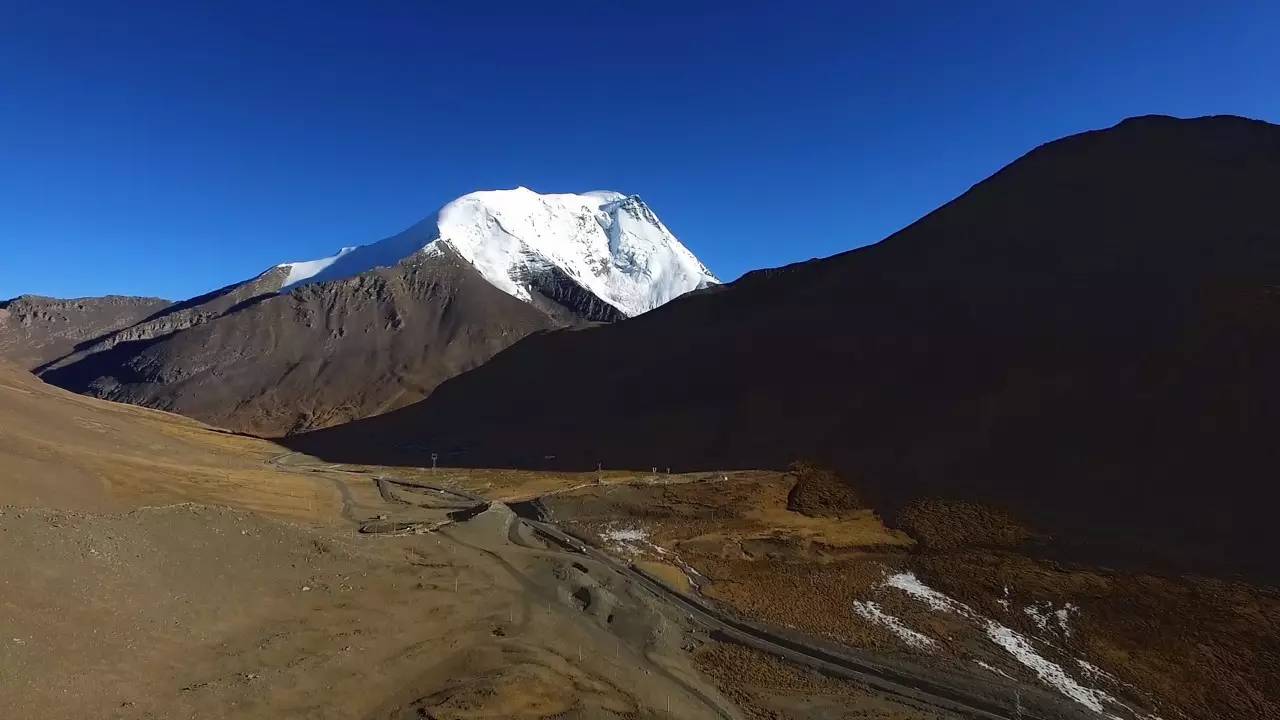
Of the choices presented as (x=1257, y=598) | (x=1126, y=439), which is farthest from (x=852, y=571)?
(x=1126, y=439)

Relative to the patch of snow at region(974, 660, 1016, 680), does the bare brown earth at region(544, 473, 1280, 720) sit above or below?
above

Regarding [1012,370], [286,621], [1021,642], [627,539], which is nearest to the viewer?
[286,621]

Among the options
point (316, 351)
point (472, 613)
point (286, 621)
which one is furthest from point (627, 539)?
point (316, 351)

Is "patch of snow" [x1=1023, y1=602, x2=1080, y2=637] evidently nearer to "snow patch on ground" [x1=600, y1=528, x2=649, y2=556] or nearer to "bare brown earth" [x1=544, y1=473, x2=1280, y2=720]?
"bare brown earth" [x1=544, y1=473, x2=1280, y2=720]

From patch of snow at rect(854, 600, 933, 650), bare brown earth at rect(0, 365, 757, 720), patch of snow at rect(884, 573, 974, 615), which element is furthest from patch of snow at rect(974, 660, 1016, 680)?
bare brown earth at rect(0, 365, 757, 720)

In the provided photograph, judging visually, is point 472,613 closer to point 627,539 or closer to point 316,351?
point 627,539

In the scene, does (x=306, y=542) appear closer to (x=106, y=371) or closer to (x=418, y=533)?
(x=418, y=533)
